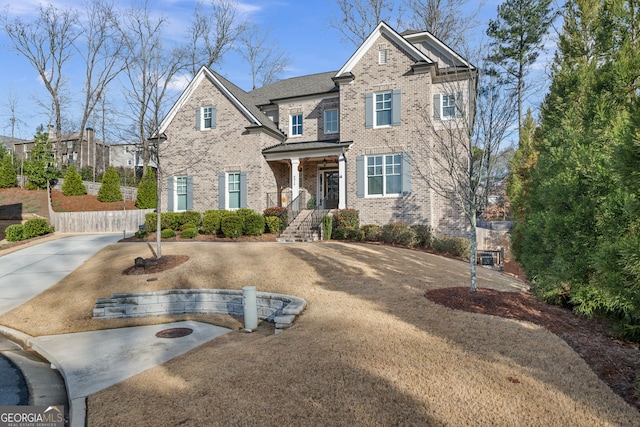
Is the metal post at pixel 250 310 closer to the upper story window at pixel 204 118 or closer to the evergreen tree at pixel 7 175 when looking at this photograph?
the upper story window at pixel 204 118

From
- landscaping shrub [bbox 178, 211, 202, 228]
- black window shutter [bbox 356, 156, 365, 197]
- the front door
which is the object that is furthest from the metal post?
the front door

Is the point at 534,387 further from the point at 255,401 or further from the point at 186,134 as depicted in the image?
the point at 186,134

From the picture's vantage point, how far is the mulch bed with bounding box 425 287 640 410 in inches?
153

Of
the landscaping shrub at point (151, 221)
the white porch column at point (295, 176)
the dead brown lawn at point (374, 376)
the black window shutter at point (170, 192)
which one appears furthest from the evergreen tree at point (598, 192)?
the black window shutter at point (170, 192)

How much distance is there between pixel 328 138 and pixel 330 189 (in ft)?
10.0

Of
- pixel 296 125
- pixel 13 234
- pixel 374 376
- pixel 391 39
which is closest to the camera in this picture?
pixel 374 376

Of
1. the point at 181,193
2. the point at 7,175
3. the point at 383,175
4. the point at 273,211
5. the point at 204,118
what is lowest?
the point at 273,211

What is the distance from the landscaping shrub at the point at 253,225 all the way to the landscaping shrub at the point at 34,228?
513 inches

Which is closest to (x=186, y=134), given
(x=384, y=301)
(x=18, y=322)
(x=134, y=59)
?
(x=134, y=59)

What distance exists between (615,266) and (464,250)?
38.2 feet

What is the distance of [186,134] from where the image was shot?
20.4 m

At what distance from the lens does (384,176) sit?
17.3 metres

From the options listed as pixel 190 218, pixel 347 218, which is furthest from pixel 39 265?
pixel 347 218

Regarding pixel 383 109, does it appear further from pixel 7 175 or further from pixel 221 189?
pixel 7 175
